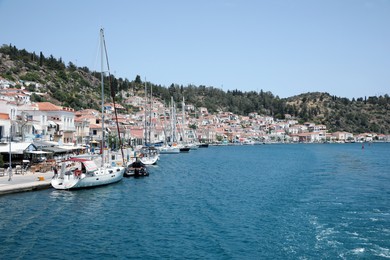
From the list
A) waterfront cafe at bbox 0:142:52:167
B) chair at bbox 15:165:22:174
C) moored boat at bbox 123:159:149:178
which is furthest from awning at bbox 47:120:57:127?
chair at bbox 15:165:22:174

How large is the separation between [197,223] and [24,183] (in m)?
15.6

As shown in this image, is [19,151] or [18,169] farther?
[19,151]

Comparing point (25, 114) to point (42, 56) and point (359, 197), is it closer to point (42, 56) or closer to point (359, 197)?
point (359, 197)

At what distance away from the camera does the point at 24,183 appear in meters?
32.7

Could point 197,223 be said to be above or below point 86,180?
below

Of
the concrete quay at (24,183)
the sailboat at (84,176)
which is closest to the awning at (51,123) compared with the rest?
the concrete quay at (24,183)

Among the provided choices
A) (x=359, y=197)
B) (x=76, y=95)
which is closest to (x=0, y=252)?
(x=359, y=197)

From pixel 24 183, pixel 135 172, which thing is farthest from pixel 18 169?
pixel 135 172

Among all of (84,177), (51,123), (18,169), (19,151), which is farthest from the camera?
(51,123)

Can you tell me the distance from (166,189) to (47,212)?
1349 centimetres

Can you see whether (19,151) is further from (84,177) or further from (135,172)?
(135,172)

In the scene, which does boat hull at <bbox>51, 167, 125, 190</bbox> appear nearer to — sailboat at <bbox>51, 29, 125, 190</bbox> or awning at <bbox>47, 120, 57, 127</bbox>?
sailboat at <bbox>51, 29, 125, 190</bbox>

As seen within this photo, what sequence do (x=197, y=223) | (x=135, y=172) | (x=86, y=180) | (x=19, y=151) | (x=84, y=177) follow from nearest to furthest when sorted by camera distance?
(x=197, y=223)
(x=84, y=177)
(x=86, y=180)
(x=19, y=151)
(x=135, y=172)

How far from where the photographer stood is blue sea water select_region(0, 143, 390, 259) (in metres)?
19.7
